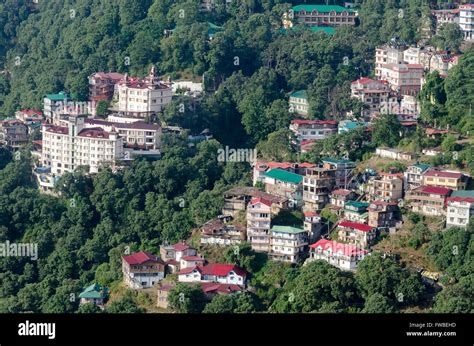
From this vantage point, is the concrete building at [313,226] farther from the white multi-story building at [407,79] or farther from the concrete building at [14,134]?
the concrete building at [14,134]

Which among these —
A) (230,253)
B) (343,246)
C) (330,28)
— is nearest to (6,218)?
(230,253)

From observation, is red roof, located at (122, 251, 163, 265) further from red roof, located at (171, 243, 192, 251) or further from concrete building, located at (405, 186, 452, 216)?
concrete building, located at (405, 186, 452, 216)

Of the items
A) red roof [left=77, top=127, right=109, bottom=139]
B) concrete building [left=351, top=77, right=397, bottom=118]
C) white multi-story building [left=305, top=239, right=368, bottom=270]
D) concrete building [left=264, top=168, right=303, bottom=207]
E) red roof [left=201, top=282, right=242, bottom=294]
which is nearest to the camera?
red roof [left=201, top=282, right=242, bottom=294]

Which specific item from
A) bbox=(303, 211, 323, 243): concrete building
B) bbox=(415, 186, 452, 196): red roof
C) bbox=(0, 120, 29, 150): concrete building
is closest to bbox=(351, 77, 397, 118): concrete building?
bbox=(415, 186, 452, 196): red roof

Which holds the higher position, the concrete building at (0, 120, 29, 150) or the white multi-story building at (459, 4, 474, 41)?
the white multi-story building at (459, 4, 474, 41)

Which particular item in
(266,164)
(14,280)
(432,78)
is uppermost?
(432,78)

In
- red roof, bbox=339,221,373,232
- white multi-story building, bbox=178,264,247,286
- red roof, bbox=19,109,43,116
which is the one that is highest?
red roof, bbox=19,109,43,116

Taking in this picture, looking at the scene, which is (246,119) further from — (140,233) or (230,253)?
(230,253)

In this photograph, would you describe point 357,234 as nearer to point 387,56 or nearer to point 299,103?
point 299,103
